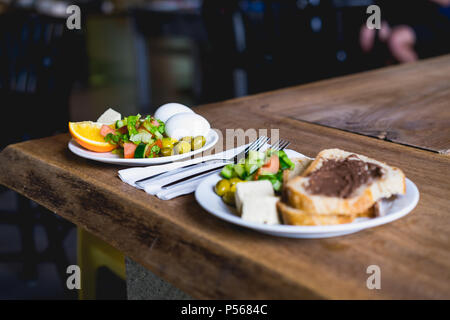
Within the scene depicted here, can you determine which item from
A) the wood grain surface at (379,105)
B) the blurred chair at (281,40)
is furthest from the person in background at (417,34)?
the wood grain surface at (379,105)

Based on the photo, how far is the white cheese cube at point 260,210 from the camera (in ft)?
1.97

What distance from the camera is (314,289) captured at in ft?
1.70

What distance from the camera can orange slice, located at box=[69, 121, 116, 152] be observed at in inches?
35.2

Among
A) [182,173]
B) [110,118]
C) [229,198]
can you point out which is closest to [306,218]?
[229,198]

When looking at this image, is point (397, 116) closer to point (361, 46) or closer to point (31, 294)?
point (31, 294)

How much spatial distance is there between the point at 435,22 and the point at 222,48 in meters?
1.38

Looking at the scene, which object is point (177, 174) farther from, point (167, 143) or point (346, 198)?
point (346, 198)

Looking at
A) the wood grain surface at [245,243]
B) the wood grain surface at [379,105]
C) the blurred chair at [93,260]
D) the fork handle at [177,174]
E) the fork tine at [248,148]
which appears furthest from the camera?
the blurred chair at [93,260]

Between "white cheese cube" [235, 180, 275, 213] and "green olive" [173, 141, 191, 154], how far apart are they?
0.25 m

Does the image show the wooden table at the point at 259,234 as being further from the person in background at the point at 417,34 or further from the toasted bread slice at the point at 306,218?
the person in background at the point at 417,34

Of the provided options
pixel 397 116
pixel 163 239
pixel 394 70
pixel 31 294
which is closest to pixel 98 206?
pixel 163 239

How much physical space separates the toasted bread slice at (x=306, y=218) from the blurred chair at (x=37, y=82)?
1.35 m

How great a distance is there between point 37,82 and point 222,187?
1350 millimetres

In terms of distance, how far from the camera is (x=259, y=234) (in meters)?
0.63
